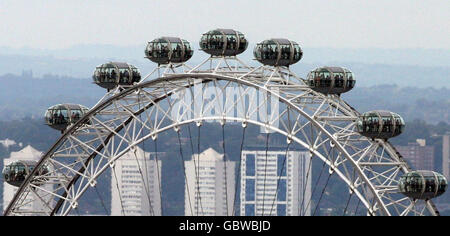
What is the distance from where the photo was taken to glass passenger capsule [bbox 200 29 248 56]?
2881 inches

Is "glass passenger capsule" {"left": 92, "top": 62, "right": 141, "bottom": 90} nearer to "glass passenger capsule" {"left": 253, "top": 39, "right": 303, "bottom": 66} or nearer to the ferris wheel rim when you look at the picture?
the ferris wheel rim

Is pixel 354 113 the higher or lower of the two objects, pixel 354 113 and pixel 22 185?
the higher

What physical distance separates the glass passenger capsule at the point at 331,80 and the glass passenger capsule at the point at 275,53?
74.6 inches

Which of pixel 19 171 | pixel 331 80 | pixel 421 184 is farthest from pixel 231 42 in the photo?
pixel 19 171

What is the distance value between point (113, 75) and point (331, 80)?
12.3 meters

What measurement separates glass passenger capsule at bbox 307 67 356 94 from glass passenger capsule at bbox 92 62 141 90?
447 inches

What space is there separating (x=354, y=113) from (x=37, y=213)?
1842 cm

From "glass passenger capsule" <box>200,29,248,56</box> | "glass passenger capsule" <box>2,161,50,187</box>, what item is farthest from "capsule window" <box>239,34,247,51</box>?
"glass passenger capsule" <box>2,161,50,187</box>
